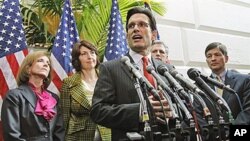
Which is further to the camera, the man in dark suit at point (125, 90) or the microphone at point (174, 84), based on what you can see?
the man in dark suit at point (125, 90)

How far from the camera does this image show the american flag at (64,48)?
391 centimetres

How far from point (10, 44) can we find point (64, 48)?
581 mm

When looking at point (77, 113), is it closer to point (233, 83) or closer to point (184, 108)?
point (233, 83)

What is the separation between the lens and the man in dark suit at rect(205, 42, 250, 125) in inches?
113

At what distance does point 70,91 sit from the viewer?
3.35 meters

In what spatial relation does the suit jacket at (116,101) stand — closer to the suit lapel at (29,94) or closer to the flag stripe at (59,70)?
the suit lapel at (29,94)

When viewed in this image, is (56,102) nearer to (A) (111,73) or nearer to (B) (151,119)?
(A) (111,73)

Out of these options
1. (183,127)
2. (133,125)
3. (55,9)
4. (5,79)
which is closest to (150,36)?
(133,125)

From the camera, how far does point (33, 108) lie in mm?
3041

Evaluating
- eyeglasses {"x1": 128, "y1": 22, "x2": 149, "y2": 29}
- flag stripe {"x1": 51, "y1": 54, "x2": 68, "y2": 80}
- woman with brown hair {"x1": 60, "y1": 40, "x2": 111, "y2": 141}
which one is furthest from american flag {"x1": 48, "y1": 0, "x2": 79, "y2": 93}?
eyeglasses {"x1": 128, "y1": 22, "x2": 149, "y2": 29}

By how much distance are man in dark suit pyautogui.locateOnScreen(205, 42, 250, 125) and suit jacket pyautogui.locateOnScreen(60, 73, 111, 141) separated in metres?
1.08

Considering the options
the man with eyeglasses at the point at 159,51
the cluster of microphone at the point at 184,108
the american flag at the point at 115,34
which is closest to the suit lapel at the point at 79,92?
the man with eyeglasses at the point at 159,51

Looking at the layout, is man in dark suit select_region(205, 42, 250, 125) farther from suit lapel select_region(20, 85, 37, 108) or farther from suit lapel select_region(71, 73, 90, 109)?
suit lapel select_region(20, 85, 37, 108)

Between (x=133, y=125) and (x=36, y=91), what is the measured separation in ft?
4.62
